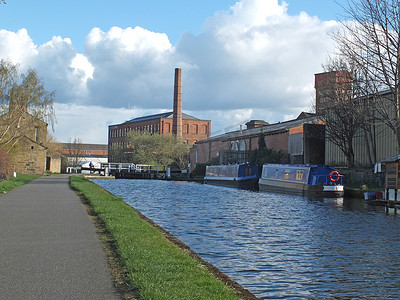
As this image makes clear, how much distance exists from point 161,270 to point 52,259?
5.79 ft

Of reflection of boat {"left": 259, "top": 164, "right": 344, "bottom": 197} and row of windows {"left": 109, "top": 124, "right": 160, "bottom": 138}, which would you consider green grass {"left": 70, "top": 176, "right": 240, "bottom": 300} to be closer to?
reflection of boat {"left": 259, "top": 164, "right": 344, "bottom": 197}

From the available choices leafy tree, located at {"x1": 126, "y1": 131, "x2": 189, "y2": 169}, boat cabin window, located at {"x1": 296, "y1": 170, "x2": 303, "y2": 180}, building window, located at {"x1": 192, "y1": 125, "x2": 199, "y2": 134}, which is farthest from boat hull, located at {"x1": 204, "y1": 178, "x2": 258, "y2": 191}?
building window, located at {"x1": 192, "y1": 125, "x2": 199, "y2": 134}

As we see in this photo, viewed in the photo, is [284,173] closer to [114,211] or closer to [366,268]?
[114,211]

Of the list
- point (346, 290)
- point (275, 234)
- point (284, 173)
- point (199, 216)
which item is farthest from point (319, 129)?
point (346, 290)

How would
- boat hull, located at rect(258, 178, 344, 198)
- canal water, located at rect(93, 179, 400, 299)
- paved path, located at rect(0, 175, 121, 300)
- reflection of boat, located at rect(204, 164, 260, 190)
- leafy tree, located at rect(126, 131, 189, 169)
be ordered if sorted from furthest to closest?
leafy tree, located at rect(126, 131, 189, 169) < reflection of boat, located at rect(204, 164, 260, 190) < boat hull, located at rect(258, 178, 344, 198) < canal water, located at rect(93, 179, 400, 299) < paved path, located at rect(0, 175, 121, 300)

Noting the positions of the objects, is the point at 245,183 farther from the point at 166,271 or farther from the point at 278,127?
the point at 166,271

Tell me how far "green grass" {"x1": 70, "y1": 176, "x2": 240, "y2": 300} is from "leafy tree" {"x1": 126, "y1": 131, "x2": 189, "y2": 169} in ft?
221

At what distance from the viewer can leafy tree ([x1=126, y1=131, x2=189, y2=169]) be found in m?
77.6

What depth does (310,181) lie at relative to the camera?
31531mm

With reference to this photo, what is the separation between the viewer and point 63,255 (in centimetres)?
774

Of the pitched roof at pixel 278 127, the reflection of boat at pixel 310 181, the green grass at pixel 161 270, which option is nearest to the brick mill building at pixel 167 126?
the pitched roof at pixel 278 127

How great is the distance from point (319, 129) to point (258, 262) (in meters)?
31.7

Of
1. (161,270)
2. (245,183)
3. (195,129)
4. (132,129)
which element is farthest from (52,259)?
(132,129)

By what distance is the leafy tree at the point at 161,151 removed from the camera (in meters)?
77.6
